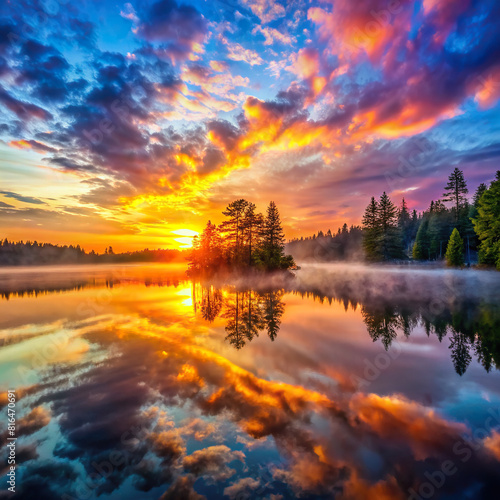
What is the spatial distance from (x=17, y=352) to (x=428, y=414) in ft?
52.2

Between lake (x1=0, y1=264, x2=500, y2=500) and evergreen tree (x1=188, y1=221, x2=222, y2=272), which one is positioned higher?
evergreen tree (x1=188, y1=221, x2=222, y2=272)

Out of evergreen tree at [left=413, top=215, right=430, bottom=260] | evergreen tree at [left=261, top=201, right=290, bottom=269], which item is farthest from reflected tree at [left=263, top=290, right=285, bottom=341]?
evergreen tree at [left=413, top=215, right=430, bottom=260]

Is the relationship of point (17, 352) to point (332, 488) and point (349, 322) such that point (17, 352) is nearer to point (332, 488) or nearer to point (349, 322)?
point (332, 488)

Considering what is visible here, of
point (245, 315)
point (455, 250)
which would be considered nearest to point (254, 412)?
point (245, 315)

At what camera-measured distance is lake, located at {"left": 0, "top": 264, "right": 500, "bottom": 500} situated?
4398 millimetres

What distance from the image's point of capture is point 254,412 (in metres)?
6.38

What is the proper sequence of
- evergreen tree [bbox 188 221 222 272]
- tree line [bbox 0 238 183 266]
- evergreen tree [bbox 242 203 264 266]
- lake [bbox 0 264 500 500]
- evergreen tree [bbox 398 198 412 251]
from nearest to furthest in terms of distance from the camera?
1. lake [bbox 0 264 500 500]
2. evergreen tree [bbox 242 203 264 266]
3. evergreen tree [bbox 188 221 222 272]
4. evergreen tree [bbox 398 198 412 251]
5. tree line [bbox 0 238 183 266]

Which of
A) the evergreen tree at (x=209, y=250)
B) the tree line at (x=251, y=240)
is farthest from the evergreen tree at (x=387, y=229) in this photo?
the evergreen tree at (x=209, y=250)

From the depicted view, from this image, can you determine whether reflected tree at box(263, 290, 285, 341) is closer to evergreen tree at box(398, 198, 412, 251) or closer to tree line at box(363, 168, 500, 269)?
tree line at box(363, 168, 500, 269)

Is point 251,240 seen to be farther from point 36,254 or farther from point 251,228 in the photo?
point 36,254

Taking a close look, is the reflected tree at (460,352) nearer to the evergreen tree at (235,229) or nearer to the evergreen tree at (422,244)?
the evergreen tree at (235,229)

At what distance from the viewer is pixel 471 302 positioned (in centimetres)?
2152

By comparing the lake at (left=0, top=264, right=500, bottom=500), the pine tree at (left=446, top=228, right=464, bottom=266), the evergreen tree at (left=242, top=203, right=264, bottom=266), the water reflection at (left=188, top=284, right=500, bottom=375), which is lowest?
the water reflection at (left=188, top=284, right=500, bottom=375)

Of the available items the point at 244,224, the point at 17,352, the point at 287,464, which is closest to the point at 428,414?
the point at 287,464
